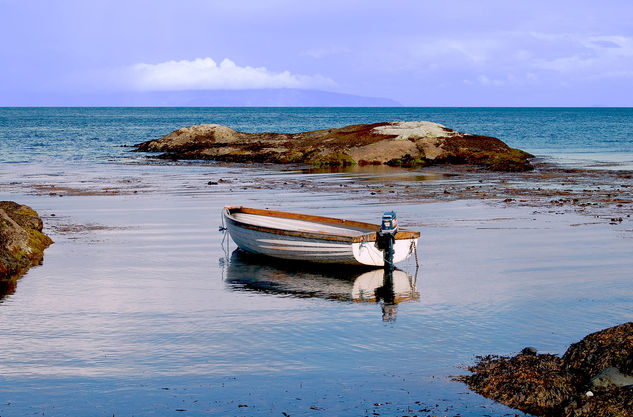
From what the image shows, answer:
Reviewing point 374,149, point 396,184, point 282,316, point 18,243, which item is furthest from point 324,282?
point 374,149

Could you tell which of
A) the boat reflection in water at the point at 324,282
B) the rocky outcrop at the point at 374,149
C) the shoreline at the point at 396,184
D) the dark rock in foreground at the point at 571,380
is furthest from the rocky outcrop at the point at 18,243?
the rocky outcrop at the point at 374,149

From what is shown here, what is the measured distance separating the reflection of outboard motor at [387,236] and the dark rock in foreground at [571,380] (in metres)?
7.76

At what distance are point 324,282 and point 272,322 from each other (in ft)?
12.6

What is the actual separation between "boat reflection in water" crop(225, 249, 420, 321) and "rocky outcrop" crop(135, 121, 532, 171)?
30.9m

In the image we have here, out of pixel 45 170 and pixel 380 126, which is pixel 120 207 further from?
pixel 380 126

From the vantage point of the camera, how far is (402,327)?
14.8m

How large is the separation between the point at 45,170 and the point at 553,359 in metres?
45.6

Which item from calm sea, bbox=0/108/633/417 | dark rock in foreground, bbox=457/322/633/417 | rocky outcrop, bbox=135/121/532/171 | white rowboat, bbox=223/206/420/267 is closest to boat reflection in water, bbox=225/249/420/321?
calm sea, bbox=0/108/633/417

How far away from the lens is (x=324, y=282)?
1889cm

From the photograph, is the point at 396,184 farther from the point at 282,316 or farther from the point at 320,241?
the point at 282,316

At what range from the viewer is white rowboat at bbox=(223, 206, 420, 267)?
19969 mm

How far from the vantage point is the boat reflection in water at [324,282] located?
17.4 meters

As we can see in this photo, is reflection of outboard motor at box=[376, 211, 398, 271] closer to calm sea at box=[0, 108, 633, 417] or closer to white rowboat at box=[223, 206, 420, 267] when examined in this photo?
white rowboat at box=[223, 206, 420, 267]

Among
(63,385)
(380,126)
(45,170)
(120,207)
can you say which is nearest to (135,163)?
(45,170)
